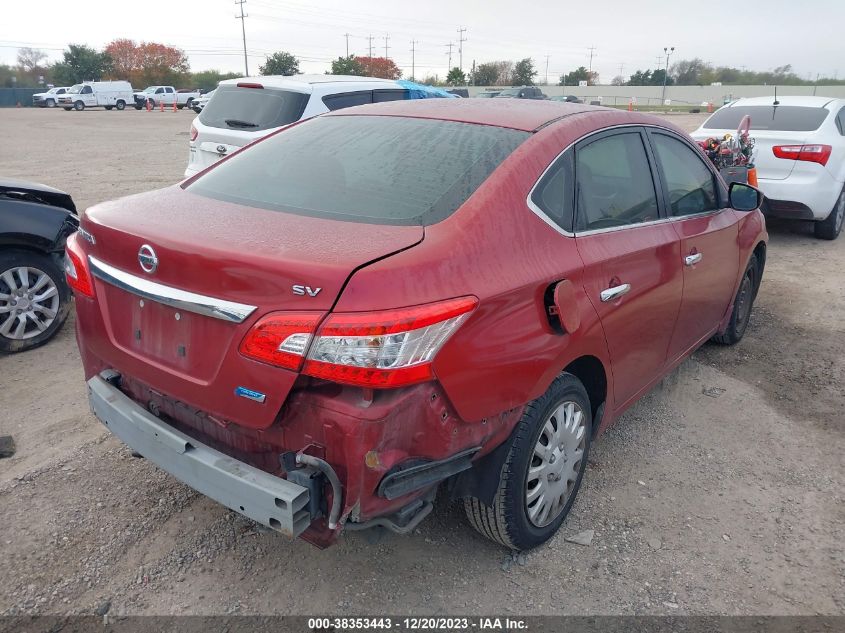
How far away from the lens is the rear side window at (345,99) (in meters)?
7.31

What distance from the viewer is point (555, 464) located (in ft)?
9.07

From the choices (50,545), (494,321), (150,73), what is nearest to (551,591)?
(494,321)

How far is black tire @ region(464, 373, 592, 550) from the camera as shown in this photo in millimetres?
2498

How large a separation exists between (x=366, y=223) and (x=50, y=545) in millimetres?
1880

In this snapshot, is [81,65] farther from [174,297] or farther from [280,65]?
[174,297]

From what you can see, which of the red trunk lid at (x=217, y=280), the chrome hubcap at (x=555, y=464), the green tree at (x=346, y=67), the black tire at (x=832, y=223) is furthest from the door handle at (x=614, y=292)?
the green tree at (x=346, y=67)

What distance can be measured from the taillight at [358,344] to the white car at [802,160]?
739 cm

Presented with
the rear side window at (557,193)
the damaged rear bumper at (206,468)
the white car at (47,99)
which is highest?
the rear side window at (557,193)

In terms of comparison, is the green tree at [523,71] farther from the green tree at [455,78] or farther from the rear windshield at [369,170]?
the rear windshield at [369,170]

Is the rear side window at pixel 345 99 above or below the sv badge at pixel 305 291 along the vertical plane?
above

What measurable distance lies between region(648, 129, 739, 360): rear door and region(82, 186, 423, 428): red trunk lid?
1.87 m

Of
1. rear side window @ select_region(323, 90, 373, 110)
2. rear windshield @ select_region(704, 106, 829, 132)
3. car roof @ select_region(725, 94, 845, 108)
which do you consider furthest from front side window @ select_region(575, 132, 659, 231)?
car roof @ select_region(725, 94, 845, 108)

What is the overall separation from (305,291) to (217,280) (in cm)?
33

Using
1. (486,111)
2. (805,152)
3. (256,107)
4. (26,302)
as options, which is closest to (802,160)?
(805,152)
